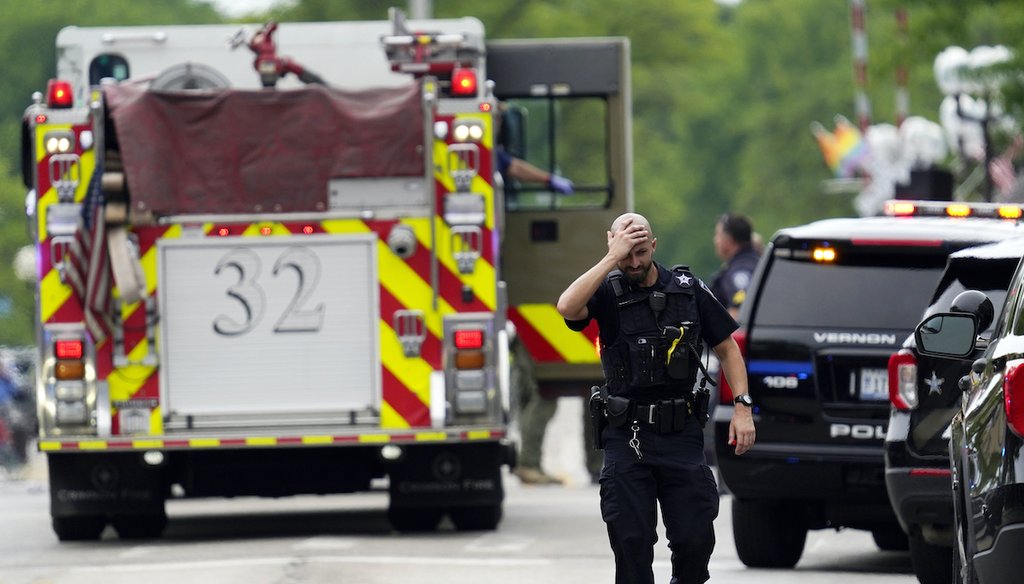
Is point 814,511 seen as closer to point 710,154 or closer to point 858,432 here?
point 858,432

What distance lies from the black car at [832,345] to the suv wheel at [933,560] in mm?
750

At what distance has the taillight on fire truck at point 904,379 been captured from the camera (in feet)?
33.0

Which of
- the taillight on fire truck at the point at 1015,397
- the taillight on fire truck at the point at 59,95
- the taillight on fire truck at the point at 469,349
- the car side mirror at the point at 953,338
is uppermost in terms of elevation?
the taillight on fire truck at the point at 59,95

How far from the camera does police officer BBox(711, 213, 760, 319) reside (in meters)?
16.1

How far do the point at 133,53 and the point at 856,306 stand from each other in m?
5.68

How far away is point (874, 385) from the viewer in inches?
448

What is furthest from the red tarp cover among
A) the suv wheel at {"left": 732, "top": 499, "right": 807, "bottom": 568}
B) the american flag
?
the suv wheel at {"left": 732, "top": 499, "right": 807, "bottom": 568}

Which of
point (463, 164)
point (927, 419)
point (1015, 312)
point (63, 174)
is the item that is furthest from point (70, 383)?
point (1015, 312)

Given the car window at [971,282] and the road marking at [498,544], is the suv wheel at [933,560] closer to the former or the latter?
the car window at [971,282]

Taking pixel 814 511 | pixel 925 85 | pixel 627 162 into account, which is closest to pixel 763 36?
pixel 925 85

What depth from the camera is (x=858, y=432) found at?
1135 centimetres

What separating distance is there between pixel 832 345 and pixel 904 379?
138 centimetres

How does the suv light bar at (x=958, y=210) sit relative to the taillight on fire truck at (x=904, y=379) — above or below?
above

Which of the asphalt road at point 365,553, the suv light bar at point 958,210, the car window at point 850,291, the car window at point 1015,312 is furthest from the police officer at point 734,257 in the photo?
the car window at point 1015,312
